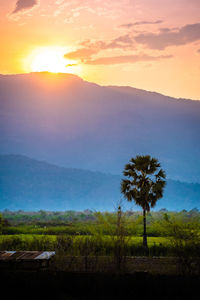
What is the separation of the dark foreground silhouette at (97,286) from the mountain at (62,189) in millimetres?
140858

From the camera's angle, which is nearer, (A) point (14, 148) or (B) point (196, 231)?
(B) point (196, 231)

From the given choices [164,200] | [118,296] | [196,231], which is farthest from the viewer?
[164,200]

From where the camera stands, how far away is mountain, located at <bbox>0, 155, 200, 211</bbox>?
159625 mm

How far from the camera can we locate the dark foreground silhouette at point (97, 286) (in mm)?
14219

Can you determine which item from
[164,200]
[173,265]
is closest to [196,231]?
[173,265]

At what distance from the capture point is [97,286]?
14.8 metres

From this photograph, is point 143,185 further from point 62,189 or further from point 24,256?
point 62,189

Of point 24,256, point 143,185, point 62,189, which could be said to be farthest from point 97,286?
point 62,189

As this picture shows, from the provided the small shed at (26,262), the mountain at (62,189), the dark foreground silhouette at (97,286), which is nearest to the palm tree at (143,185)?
the small shed at (26,262)

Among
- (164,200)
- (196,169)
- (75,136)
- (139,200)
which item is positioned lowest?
(139,200)

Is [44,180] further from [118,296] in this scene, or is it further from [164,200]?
[118,296]

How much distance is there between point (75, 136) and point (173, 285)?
185 m

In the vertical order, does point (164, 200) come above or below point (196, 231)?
above

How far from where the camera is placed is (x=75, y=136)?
655ft
